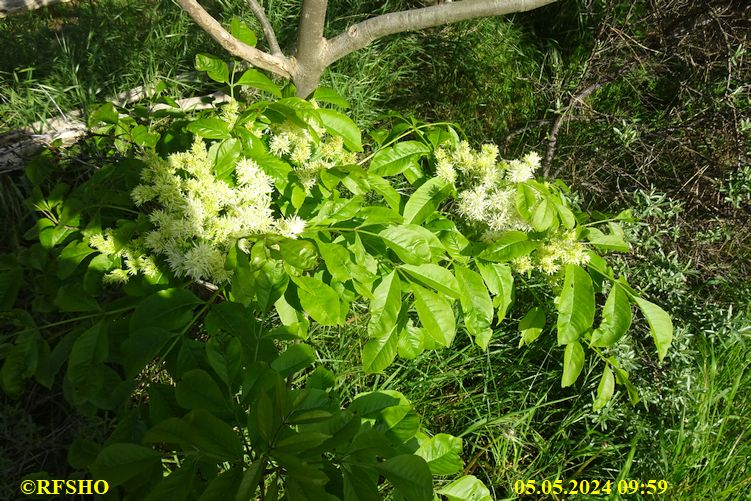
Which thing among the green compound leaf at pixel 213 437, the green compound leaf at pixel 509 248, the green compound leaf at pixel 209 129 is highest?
the green compound leaf at pixel 209 129

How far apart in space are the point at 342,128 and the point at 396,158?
20cm

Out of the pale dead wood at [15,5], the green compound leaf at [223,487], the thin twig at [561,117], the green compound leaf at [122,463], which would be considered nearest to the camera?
the green compound leaf at [223,487]

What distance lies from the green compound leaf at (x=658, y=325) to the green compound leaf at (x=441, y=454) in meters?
0.63

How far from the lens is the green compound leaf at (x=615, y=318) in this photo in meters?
1.45

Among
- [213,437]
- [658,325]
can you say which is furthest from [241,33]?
[658,325]

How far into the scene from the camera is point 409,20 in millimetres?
1979

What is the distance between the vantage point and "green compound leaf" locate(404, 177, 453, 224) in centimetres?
150

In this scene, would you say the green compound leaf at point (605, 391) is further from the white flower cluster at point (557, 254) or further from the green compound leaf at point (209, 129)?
the green compound leaf at point (209, 129)

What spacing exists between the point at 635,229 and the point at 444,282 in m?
1.25

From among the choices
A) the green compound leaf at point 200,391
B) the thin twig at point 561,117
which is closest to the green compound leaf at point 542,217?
the green compound leaf at point 200,391

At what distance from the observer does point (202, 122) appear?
1354mm

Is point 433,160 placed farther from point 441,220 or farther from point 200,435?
point 200,435

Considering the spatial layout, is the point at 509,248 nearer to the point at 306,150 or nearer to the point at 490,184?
the point at 490,184

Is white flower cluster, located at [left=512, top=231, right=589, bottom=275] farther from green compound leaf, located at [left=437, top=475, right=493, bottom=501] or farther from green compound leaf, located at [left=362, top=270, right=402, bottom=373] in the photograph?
green compound leaf, located at [left=437, top=475, right=493, bottom=501]
